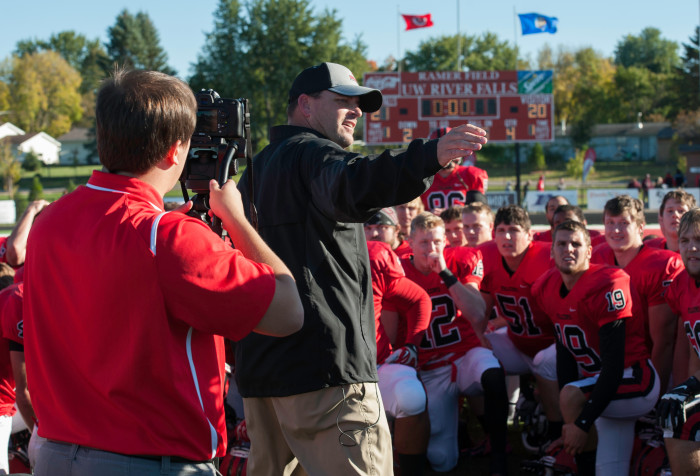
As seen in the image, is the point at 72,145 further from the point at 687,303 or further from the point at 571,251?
the point at 687,303

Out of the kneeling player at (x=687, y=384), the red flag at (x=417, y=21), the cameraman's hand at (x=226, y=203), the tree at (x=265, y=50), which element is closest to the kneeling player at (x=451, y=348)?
the kneeling player at (x=687, y=384)

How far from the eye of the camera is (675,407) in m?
3.46

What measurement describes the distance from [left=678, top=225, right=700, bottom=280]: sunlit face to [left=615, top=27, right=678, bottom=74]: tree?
316ft

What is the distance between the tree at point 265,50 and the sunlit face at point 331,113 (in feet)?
163

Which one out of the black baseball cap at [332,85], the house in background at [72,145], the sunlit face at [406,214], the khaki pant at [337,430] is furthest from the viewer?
the house in background at [72,145]

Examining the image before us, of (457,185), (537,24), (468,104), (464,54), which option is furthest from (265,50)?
(457,185)

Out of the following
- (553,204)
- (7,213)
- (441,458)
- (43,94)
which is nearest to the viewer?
(441,458)

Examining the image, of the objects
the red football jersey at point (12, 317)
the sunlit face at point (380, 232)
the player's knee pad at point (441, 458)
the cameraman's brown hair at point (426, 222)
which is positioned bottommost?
the player's knee pad at point (441, 458)

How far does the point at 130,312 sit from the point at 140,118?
16.8 inches

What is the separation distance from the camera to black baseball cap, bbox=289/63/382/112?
2834mm

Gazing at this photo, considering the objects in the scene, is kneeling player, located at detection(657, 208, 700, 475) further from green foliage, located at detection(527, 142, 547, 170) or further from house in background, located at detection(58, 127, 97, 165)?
house in background, located at detection(58, 127, 97, 165)

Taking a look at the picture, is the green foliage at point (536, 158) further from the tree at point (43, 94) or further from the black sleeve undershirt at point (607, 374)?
the black sleeve undershirt at point (607, 374)

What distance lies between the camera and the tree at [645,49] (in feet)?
311

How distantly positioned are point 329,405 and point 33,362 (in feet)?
3.67
